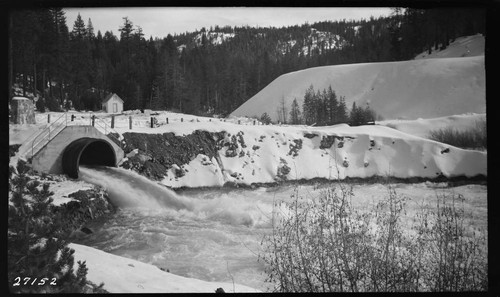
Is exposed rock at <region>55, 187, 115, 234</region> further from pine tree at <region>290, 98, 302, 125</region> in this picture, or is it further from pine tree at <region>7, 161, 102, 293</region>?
pine tree at <region>290, 98, 302, 125</region>

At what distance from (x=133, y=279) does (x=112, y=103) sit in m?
3.20

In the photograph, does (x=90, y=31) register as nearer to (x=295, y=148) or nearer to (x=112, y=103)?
(x=112, y=103)

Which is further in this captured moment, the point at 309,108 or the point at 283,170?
the point at 309,108

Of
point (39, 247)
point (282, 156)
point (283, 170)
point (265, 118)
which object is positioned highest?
point (265, 118)

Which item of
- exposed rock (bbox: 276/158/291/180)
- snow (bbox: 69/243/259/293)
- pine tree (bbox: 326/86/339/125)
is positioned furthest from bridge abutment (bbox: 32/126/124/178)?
pine tree (bbox: 326/86/339/125)

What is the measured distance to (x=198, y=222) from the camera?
6496 millimetres

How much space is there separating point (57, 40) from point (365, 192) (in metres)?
5.16

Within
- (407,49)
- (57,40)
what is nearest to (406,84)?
(407,49)

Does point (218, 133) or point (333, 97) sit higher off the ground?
point (333, 97)

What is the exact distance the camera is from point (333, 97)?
25.8ft

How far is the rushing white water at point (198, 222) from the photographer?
4.96m

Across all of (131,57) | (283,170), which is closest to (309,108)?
(283,170)

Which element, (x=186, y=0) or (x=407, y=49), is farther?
(x=407, y=49)

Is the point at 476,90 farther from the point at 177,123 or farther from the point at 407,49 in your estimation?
the point at 177,123
